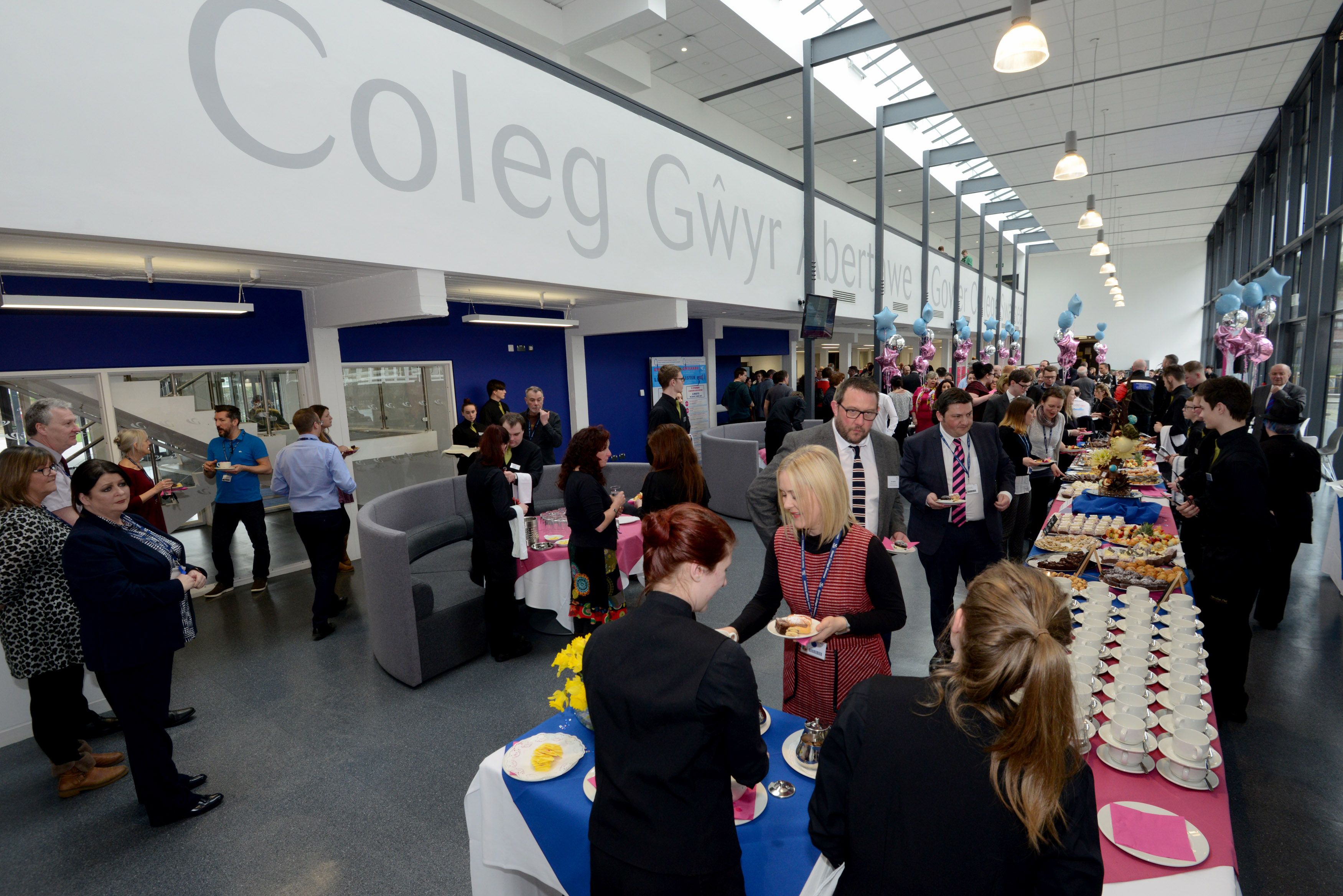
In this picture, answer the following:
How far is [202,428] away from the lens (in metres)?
6.25

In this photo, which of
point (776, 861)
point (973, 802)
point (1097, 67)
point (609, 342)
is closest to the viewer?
point (973, 802)

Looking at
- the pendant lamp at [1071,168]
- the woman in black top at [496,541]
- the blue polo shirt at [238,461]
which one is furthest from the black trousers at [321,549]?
the pendant lamp at [1071,168]

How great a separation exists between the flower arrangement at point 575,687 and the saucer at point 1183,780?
5.48ft

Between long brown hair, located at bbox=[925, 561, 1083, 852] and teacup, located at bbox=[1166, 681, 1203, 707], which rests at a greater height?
long brown hair, located at bbox=[925, 561, 1083, 852]

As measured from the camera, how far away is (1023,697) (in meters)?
1.01

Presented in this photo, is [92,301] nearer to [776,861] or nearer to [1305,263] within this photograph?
[776,861]

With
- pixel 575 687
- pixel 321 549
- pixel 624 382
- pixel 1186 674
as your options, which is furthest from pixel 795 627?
pixel 624 382

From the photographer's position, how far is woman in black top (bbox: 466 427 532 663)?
4.04 meters

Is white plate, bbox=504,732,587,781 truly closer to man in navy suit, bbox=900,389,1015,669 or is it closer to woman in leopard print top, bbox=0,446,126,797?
man in navy suit, bbox=900,389,1015,669

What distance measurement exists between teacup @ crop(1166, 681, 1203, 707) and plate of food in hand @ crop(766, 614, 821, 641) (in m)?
1.10

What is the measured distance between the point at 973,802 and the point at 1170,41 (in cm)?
1130

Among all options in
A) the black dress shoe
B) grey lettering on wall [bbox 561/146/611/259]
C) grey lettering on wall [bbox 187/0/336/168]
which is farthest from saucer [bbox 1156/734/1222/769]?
grey lettering on wall [bbox 561/146/611/259]

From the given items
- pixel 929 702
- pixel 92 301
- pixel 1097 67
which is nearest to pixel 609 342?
pixel 92 301

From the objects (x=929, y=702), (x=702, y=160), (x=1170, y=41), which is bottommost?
(x=929, y=702)
